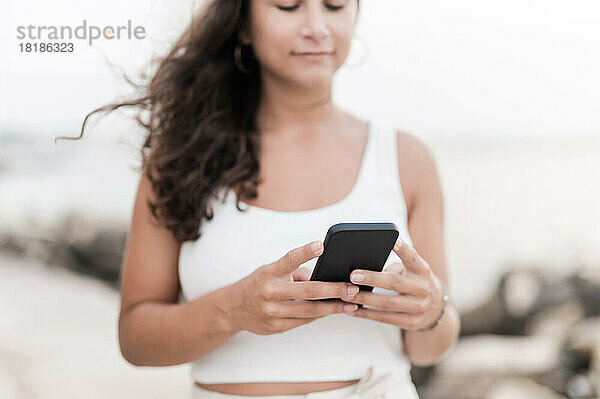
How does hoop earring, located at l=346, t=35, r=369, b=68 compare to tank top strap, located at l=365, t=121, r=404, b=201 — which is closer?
tank top strap, located at l=365, t=121, r=404, b=201

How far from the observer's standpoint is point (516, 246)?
1910 mm

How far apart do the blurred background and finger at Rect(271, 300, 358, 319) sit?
0.90 metres

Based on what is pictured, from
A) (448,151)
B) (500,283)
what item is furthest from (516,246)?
(448,151)

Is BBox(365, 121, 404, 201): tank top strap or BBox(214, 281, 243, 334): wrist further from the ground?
BBox(365, 121, 404, 201): tank top strap

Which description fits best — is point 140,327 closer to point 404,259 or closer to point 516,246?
point 404,259

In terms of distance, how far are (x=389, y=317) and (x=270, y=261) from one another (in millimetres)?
192

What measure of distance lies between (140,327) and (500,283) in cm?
127

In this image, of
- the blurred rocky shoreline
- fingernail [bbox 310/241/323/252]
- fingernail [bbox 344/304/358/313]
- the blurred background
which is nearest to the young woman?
fingernail [bbox 344/304/358/313]

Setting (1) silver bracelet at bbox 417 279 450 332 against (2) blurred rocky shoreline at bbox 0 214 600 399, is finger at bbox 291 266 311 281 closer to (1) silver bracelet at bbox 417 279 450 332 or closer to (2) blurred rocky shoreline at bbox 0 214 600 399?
(1) silver bracelet at bbox 417 279 450 332

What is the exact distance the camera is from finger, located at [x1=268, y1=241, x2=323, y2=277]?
0.73 m

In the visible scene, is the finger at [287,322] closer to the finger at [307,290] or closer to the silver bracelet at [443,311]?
the finger at [307,290]

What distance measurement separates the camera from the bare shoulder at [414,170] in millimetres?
1028

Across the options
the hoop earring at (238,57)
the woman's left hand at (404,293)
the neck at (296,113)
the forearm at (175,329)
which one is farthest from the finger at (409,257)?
the hoop earring at (238,57)

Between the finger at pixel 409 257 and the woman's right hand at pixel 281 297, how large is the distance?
0.07 metres
